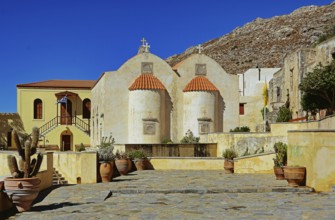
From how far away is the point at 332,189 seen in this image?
1391 cm

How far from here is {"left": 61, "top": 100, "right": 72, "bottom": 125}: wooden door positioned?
4728cm

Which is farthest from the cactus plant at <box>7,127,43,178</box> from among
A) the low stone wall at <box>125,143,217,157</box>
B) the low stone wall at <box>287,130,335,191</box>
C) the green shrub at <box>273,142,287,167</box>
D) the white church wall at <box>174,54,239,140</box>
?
the white church wall at <box>174,54,239,140</box>

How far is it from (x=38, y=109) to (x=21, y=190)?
1540 inches

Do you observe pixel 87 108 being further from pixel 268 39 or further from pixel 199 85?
pixel 268 39

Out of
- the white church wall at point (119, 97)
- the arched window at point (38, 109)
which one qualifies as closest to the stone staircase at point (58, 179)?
the white church wall at point (119, 97)

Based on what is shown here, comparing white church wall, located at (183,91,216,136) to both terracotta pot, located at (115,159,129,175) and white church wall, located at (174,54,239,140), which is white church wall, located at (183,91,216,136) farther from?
terracotta pot, located at (115,159,129,175)

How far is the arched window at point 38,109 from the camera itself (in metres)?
47.9

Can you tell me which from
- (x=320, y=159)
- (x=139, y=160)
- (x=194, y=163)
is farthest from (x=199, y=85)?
(x=320, y=159)

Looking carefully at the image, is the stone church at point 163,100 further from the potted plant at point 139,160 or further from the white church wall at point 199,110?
the potted plant at point 139,160

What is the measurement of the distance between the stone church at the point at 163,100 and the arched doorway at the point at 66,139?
27.8 feet

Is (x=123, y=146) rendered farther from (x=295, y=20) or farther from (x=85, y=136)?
(x=295, y=20)

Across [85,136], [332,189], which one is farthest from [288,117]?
[332,189]

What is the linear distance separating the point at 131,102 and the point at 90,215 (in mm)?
26495

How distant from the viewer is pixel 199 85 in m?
37.2
